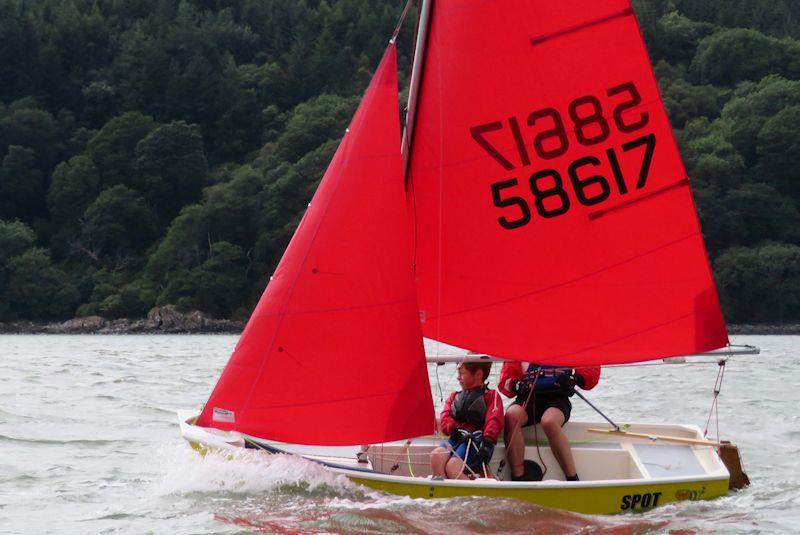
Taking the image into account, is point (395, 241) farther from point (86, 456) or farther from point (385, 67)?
point (86, 456)

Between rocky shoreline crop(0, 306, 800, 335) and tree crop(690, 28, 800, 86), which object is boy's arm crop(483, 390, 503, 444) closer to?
rocky shoreline crop(0, 306, 800, 335)

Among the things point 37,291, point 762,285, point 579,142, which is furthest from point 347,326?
point 37,291

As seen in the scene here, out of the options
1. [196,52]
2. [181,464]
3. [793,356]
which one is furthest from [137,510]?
[196,52]

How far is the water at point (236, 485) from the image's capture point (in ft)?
27.7

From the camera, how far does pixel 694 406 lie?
718 inches

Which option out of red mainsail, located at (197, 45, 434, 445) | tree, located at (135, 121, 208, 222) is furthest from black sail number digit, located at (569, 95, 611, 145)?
tree, located at (135, 121, 208, 222)

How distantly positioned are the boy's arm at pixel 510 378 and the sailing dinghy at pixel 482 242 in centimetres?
38

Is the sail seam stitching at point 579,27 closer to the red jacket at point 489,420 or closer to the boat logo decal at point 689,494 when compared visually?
the red jacket at point 489,420

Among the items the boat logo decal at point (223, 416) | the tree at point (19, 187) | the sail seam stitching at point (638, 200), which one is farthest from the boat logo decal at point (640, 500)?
the tree at point (19, 187)

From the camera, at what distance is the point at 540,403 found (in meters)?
9.38

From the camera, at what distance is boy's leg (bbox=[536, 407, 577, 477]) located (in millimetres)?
8914

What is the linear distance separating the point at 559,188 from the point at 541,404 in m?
1.57

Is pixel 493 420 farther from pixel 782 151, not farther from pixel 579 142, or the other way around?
pixel 782 151

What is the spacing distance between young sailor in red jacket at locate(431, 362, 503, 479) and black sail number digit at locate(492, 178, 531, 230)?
1004mm
